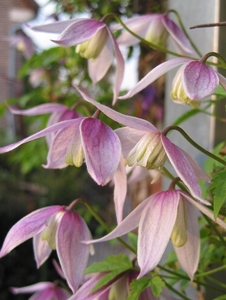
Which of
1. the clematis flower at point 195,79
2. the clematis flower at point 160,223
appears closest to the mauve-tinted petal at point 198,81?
the clematis flower at point 195,79

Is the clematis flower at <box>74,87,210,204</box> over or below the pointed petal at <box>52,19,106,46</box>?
below

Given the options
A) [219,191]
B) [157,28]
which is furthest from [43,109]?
[219,191]

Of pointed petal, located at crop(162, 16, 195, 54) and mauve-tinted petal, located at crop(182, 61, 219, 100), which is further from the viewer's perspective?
pointed petal, located at crop(162, 16, 195, 54)

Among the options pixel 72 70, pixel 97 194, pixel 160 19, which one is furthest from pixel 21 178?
pixel 160 19

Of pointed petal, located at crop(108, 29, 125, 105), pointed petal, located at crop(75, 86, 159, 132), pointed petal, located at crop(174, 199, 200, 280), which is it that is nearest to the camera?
pointed petal, located at crop(75, 86, 159, 132)

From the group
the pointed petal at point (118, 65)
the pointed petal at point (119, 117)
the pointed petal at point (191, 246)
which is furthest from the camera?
the pointed petal at point (118, 65)

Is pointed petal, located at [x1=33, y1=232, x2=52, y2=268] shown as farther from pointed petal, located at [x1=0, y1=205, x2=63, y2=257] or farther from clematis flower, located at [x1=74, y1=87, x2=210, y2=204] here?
clematis flower, located at [x1=74, y1=87, x2=210, y2=204]

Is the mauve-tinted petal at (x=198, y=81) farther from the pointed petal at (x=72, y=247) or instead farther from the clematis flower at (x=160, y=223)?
the pointed petal at (x=72, y=247)

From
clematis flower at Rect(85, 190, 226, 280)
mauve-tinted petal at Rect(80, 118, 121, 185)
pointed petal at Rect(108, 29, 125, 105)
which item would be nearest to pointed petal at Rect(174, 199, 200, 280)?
clematis flower at Rect(85, 190, 226, 280)
